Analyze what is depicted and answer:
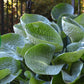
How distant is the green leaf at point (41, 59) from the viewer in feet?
1.83

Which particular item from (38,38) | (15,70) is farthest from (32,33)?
(15,70)

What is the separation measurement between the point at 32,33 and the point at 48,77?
178 millimetres

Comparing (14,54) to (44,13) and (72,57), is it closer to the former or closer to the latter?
(72,57)

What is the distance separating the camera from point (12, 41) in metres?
0.78

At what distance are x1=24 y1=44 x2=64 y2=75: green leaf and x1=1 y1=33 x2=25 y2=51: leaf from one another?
0.19 meters

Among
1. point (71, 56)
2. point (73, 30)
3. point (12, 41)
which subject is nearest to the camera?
point (71, 56)

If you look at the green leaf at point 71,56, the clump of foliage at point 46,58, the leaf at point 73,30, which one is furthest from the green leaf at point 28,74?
the leaf at point 73,30

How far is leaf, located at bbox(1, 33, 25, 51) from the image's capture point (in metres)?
0.78

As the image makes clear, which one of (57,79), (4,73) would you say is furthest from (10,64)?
(57,79)

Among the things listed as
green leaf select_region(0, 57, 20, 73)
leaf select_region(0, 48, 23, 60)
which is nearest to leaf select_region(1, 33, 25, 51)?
leaf select_region(0, 48, 23, 60)

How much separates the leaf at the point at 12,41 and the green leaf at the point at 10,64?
0.12 metres

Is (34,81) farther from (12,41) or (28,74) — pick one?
(12,41)

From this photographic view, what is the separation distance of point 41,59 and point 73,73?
11 centimetres

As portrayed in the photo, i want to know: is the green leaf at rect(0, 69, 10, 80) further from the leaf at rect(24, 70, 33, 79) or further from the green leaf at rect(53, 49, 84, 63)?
the green leaf at rect(53, 49, 84, 63)
